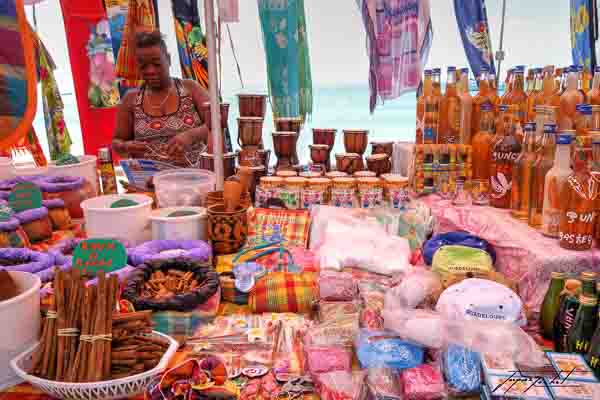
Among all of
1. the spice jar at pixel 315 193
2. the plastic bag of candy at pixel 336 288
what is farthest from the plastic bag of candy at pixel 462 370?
the spice jar at pixel 315 193

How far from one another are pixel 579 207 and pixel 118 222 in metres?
1.51

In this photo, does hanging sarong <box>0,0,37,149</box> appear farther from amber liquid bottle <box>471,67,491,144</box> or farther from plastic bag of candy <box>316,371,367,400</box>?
amber liquid bottle <box>471,67,491,144</box>

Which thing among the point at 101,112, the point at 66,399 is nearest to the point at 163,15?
the point at 101,112

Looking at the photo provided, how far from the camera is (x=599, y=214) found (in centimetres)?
154

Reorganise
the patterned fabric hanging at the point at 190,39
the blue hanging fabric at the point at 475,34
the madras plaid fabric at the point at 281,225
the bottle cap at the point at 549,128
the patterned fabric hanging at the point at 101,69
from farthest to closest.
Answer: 1. the patterned fabric hanging at the point at 101,69
2. the patterned fabric hanging at the point at 190,39
3. the blue hanging fabric at the point at 475,34
4. the madras plaid fabric at the point at 281,225
5. the bottle cap at the point at 549,128

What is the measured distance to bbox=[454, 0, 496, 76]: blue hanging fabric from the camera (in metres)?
4.20

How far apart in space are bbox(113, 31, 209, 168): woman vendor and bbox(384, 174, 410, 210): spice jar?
1.11 meters

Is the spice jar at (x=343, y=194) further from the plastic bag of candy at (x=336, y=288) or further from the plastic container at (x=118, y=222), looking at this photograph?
the plastic container at (x=118, y=222)

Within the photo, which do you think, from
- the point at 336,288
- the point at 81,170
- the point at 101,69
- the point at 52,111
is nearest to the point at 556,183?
the point at 336,288

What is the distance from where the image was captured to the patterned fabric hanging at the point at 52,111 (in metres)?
4.66

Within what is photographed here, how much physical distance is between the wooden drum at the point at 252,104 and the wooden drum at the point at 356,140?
0.48 meters

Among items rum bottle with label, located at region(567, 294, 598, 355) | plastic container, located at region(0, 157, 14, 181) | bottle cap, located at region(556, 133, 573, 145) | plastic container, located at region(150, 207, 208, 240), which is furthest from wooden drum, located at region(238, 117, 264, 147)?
rum bottle with label, located at region(567, 294, 598, 355)

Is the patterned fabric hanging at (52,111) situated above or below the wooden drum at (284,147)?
above

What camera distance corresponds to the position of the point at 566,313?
4.16ft
